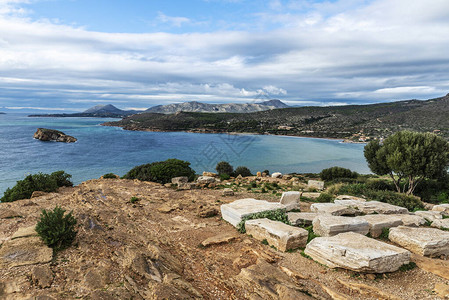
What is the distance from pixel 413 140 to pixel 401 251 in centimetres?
1602

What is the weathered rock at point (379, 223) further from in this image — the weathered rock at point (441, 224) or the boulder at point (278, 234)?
the boulder at point (278, 234)

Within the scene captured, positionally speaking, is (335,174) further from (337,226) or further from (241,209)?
(337,226)

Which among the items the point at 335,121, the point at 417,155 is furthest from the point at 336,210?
the point at 335,121

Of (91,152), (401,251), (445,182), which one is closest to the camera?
(401,251)

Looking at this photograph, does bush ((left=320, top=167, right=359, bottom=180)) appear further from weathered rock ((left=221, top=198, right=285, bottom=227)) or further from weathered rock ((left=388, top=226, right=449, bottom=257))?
weathered rock ((left=388, top=226, right=449, bottom=257))

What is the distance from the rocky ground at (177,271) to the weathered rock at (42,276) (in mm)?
19

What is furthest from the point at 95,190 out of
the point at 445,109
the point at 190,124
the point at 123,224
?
the point at 190,124

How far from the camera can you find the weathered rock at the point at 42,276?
5332 mm

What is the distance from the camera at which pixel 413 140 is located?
1852 centimetres

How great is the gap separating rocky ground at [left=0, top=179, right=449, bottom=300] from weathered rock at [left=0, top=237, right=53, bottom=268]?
0.07 ft

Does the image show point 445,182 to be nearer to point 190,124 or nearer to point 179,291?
point 179,291

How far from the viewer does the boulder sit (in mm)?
7414

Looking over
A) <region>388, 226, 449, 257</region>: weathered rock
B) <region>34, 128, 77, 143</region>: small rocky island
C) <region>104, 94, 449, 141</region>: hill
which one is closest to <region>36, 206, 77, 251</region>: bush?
<region>388, 226, 449, 257</region>: weathered rock

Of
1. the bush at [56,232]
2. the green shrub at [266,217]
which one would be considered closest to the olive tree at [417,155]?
the green shrub at [266,217]
